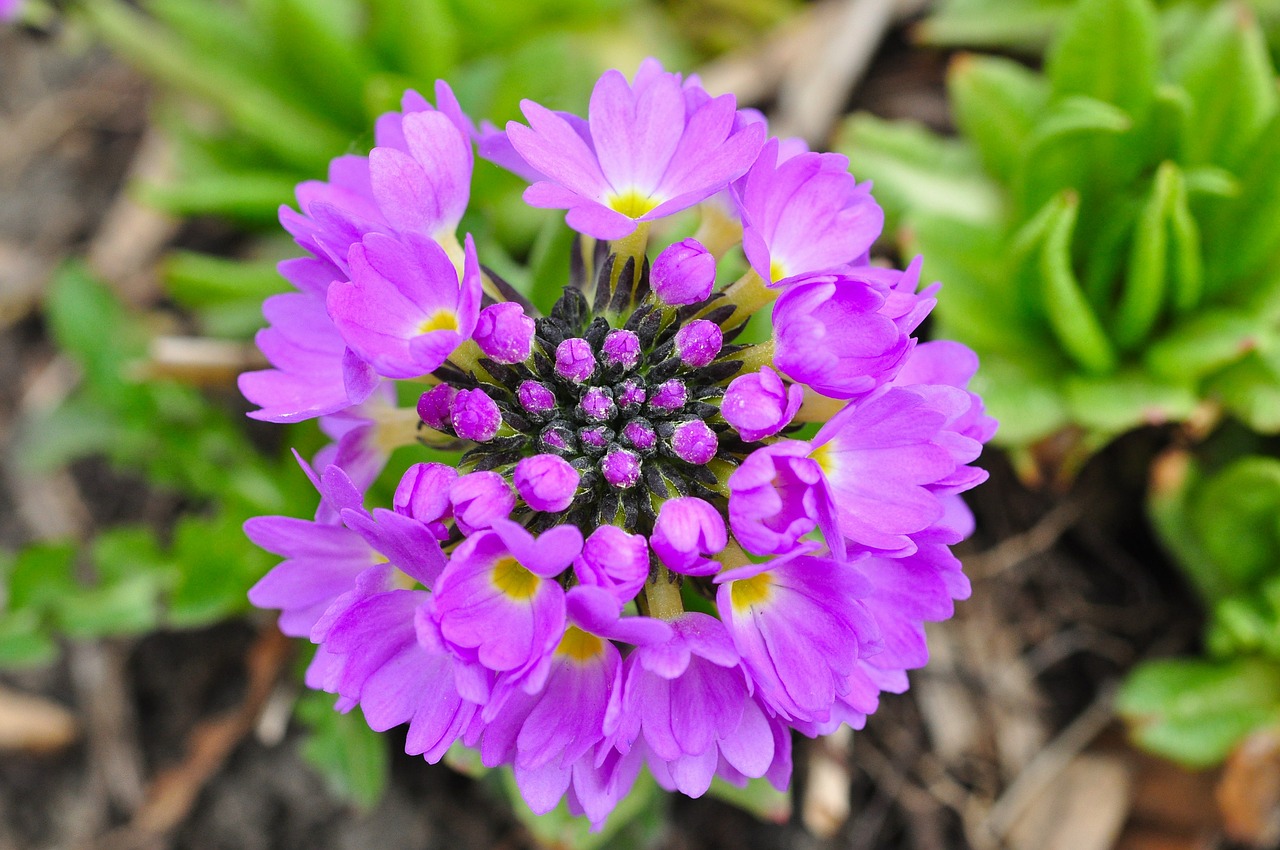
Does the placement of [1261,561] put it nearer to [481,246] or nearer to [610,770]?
[610,770]

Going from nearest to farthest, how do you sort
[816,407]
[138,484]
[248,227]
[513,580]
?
[513,580] < [816,407] < [248,227] < [138,484]

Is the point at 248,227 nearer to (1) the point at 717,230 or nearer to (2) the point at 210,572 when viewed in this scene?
(2) the point at 210,572

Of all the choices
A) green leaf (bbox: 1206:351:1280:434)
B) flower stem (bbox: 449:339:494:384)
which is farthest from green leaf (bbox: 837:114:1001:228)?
flower stem (bbox: 449:339:494:384)

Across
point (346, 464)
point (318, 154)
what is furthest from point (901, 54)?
point (346, 464)

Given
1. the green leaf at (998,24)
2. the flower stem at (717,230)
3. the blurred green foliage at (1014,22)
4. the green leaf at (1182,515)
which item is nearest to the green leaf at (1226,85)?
the blurred green foliage at (1014,22)

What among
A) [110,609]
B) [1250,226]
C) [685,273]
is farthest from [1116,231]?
[110,609]

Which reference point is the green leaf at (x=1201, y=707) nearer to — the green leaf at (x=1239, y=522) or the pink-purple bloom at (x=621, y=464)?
the green leaf at (x=1239, y=522)
